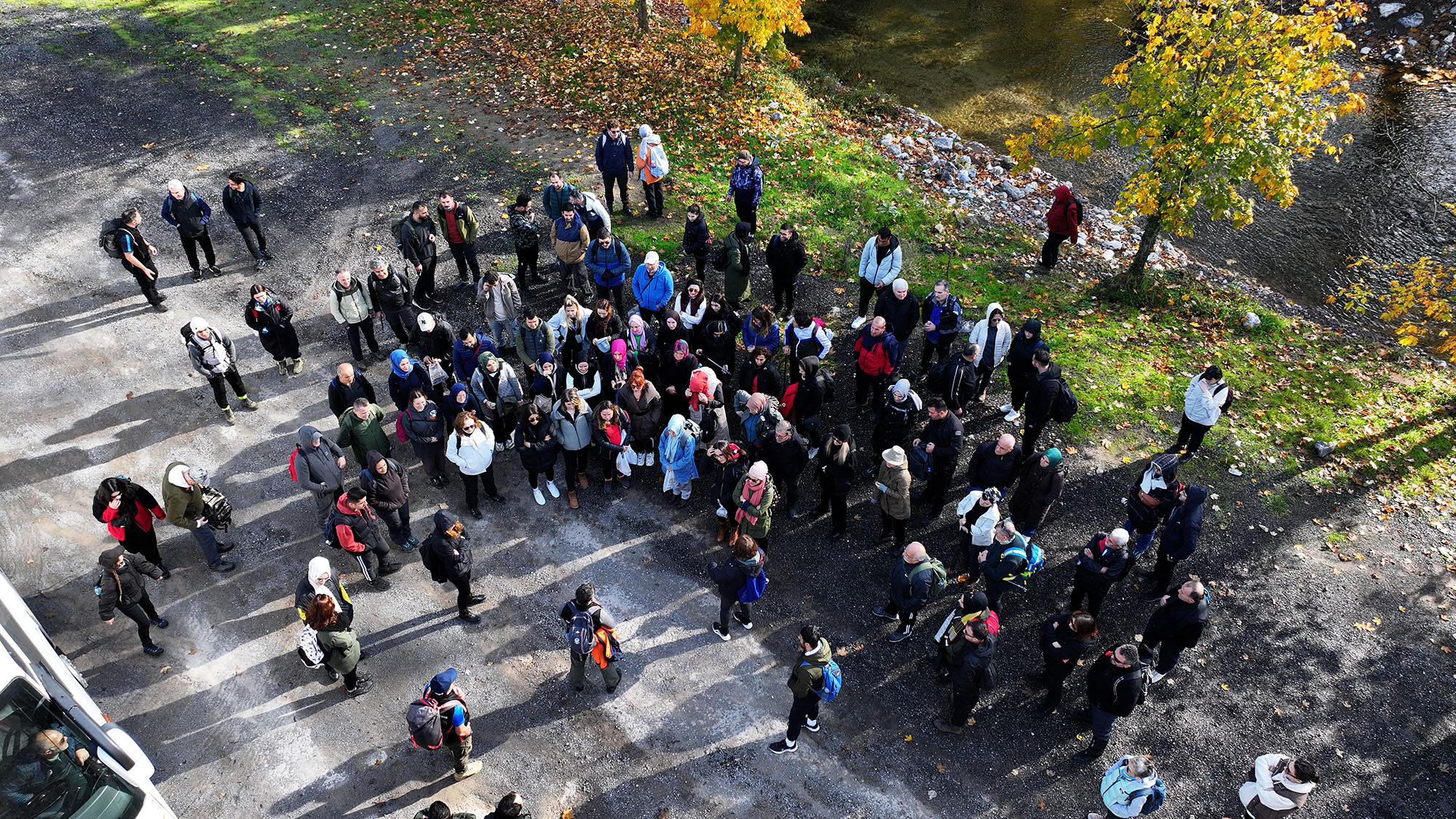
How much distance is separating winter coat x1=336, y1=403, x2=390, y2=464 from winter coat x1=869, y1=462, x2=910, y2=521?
6.40m

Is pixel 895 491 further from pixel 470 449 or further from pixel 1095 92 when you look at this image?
pixel 1095 92

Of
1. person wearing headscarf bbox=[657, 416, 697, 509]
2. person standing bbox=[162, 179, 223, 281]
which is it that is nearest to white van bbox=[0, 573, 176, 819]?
person wearing headscarf bbox=[657, 416, 697, 509]

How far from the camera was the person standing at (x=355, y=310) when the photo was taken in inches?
499

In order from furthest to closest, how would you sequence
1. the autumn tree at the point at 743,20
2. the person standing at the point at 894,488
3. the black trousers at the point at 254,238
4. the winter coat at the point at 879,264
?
the autumn tree at the point at 743,20 → the black trousers at the point at 254,238 → the winter coat at the point at 879,264 → the person standing at the point at 894,488

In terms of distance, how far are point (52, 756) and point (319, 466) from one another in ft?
15.0

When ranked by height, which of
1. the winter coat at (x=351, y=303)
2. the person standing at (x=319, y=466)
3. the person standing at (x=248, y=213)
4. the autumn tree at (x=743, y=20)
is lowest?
the person standing at (x=319, y=466)

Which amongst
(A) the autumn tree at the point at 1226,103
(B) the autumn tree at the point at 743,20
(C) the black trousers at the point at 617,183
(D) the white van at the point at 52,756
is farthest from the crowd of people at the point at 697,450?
(B) the autumn tree at the point at 743,20

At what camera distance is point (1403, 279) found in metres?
18.0

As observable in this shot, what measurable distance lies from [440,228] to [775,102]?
9.77 m

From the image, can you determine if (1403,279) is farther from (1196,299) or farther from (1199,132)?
(1199,132)

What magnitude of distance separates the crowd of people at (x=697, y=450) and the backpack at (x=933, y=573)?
0.03m

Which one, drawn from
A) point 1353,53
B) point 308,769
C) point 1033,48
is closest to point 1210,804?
point 308,769

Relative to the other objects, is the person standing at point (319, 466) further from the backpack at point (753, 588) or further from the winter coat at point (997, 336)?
the winter coat at point (997, 336)

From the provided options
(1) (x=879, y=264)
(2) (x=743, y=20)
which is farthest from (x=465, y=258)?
(2) (x=743, y=20)
